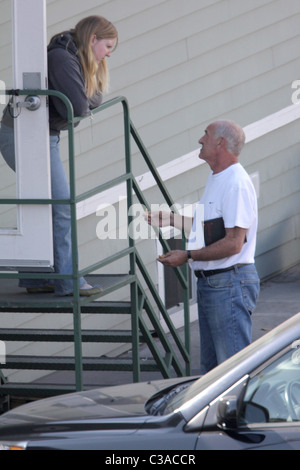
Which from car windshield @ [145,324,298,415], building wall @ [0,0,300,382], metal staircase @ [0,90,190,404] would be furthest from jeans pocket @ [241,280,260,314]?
building wall @ [0,0,300,382]

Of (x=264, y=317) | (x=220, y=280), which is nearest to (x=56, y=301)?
(x=220, y=280)

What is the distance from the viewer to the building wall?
816cm

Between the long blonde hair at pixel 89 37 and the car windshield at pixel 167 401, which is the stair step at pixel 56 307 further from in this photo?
the car windshield at pixel 167 401

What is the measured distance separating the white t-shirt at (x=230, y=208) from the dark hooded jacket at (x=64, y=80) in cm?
93

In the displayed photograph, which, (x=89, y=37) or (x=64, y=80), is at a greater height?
(x=89, y=37)

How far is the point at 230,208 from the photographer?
605 centimetres

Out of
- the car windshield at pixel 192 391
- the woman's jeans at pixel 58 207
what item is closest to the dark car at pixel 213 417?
the car windshield at pixel 192 391

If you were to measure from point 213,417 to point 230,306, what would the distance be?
7.54 ft

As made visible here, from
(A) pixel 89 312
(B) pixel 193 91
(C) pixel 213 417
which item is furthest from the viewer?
(B) pixel 193 91

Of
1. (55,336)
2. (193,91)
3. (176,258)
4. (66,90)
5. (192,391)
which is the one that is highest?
(193,91)

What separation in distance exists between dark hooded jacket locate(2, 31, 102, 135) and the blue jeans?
1.34m

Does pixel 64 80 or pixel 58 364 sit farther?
pixel 58 364

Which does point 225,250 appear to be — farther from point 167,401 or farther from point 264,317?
point 264,317

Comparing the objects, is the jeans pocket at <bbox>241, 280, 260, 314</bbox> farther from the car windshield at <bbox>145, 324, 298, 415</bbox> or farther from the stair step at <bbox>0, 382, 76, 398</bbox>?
the car windshield at <bbox>145, 324, 298, 415</bbox>
